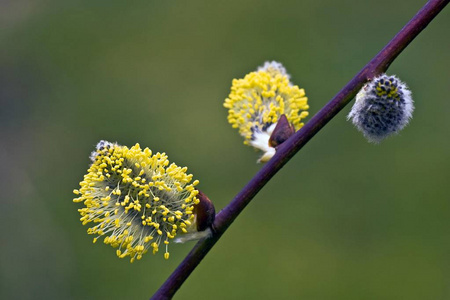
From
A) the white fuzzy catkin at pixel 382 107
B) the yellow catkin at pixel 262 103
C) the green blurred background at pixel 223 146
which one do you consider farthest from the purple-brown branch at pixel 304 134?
the green blurred background at pixel 223 146

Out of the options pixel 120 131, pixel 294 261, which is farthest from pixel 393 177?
pixel 120 131

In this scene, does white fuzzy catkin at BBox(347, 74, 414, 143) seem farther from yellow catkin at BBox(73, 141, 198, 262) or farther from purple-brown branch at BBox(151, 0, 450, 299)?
yellow catkin at BBox(73, 141, 198, 262)

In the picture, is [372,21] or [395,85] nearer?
[395,85]

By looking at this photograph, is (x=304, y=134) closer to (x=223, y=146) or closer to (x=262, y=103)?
(x=262, y=103)

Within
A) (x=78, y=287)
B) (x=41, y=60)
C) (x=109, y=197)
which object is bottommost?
(x=78, y=287)

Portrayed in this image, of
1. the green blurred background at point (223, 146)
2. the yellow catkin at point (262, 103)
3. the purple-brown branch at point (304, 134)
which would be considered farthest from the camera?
the green blurred background at point (223, 146)

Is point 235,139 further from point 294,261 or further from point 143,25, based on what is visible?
point 143,25

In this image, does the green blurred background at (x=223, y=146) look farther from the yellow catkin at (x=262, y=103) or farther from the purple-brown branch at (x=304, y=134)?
the purple-brown branch at (x=304, y=134)

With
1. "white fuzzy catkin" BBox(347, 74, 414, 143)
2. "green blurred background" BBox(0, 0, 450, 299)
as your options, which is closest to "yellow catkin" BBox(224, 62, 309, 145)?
"white fuzzy catkin" BBox(347, 74, 414, 143)
